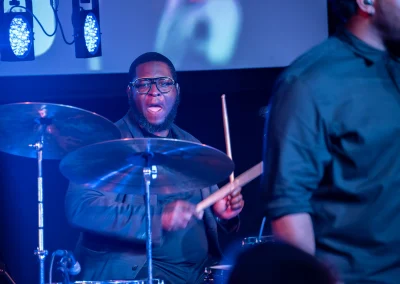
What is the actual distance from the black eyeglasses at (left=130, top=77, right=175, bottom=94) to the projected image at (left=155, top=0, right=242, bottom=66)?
0.93m

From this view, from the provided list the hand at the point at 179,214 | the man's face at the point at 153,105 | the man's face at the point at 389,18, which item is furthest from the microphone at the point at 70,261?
the man's face at the point at 389,18

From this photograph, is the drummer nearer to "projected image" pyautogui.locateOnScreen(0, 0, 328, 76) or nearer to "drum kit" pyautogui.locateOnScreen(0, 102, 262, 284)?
"drum kit" pyautogui.locateOnScreen(0, 102, 262, 284)

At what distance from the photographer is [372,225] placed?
1572mm

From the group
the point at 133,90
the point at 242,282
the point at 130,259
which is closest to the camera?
the point at 242,282

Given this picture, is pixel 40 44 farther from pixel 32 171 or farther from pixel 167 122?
pixel 167 122

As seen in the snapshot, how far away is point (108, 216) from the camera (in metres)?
3.54

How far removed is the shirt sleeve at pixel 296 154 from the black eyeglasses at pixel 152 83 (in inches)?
97.6

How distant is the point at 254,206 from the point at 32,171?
1.71 meters

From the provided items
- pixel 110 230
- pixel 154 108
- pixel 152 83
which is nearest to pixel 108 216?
pixel 110 230

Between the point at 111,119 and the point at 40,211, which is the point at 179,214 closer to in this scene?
the point at 40,211

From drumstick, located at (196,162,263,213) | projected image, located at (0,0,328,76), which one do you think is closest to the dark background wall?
projected image, located at (0,0,328,76)

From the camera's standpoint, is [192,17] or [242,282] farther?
[192,17]

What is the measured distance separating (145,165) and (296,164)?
1.61m

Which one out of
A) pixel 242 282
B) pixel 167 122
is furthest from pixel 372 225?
pixel 167 122
